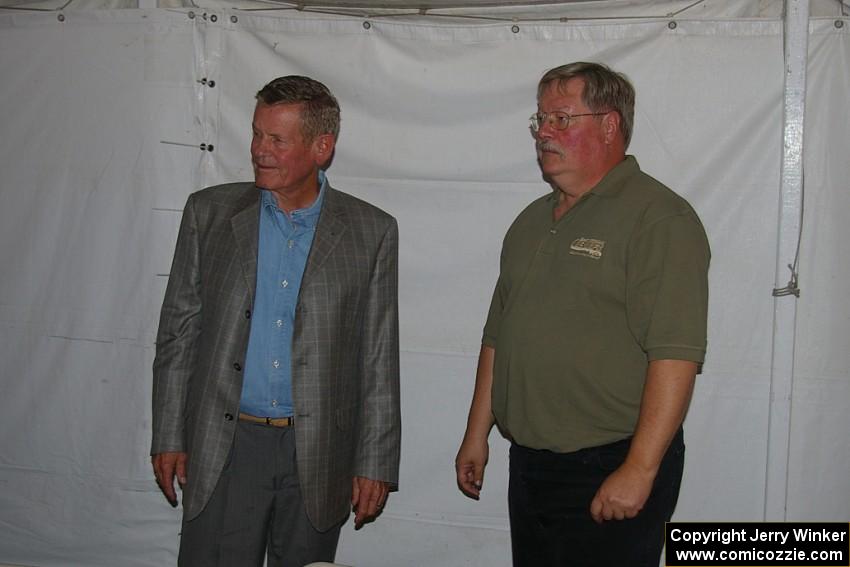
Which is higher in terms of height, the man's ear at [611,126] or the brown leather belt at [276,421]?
the man's ear at [611,126]

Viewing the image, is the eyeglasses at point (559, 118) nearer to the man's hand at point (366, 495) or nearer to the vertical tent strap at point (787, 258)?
the vertical tent strap at point (787, 258)

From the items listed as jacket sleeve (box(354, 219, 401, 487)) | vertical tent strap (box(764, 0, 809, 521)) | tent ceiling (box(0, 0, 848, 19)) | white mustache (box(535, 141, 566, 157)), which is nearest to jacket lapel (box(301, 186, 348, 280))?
jacket sleeve (box(354, 219, 401, 487))

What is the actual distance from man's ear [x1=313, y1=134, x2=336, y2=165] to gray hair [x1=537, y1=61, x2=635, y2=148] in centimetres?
55

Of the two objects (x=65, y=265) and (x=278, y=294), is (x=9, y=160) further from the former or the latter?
(x=278, y=294)

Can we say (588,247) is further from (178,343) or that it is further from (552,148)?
(178,343)

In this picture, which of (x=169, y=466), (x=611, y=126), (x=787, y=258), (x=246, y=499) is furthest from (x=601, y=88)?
(x=169, y=466)

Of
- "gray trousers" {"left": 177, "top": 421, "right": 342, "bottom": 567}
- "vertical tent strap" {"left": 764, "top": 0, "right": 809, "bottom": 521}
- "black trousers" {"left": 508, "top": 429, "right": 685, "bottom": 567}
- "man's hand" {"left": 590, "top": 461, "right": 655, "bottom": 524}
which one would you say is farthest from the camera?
"vertical tent strap" {"left": 764, "top": 0, "right": 809, "bottom": 521}

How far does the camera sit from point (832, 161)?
8.12ft

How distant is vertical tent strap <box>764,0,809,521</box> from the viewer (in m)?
2.44

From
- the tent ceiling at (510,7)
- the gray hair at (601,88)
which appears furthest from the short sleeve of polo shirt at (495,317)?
the tent ceiling at (510,7)

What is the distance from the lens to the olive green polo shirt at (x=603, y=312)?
5.88 ft

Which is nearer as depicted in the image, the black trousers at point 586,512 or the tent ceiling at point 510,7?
the black trousers at point 586,512

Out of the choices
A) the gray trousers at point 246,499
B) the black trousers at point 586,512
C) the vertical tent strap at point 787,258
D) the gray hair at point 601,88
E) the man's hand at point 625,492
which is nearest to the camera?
the man's hand at point 625,492

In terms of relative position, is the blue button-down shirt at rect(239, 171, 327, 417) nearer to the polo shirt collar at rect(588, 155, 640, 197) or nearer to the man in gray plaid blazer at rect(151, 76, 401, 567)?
the man in gray plaid blazer at rect(151, 76, 401, 567)
